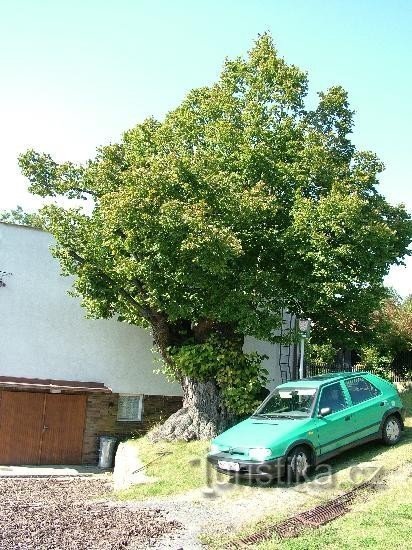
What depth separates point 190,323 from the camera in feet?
58.2

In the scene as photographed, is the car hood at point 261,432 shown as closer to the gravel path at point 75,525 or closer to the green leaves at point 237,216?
the gravel path at point 75,525

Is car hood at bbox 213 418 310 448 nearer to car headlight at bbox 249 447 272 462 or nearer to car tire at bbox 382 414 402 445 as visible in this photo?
car headlight at bbox 249 447 272 462

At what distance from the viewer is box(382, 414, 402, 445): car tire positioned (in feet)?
38.3

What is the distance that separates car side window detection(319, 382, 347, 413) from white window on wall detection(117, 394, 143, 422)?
1062 centimetres

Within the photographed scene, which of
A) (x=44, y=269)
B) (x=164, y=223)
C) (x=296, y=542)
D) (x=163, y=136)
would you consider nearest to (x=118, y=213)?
(x=164, y=223)

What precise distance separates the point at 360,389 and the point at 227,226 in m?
5.34

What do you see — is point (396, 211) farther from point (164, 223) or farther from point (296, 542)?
point (296, 542)

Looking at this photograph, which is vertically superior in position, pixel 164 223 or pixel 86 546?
pixel 164 223

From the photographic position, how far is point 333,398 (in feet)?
37.0

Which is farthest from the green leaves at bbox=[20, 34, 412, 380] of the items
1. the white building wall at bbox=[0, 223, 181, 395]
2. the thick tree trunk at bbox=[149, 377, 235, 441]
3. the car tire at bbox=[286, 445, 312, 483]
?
the car tire at bbox=[286, 445, 312, 483]

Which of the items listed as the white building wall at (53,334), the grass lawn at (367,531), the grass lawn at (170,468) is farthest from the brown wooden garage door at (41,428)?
the grass lawn at (367,531)

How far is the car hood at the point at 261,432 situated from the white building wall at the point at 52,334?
9.55 metres

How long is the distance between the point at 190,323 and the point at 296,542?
10.9 m

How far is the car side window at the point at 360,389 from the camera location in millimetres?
11555
